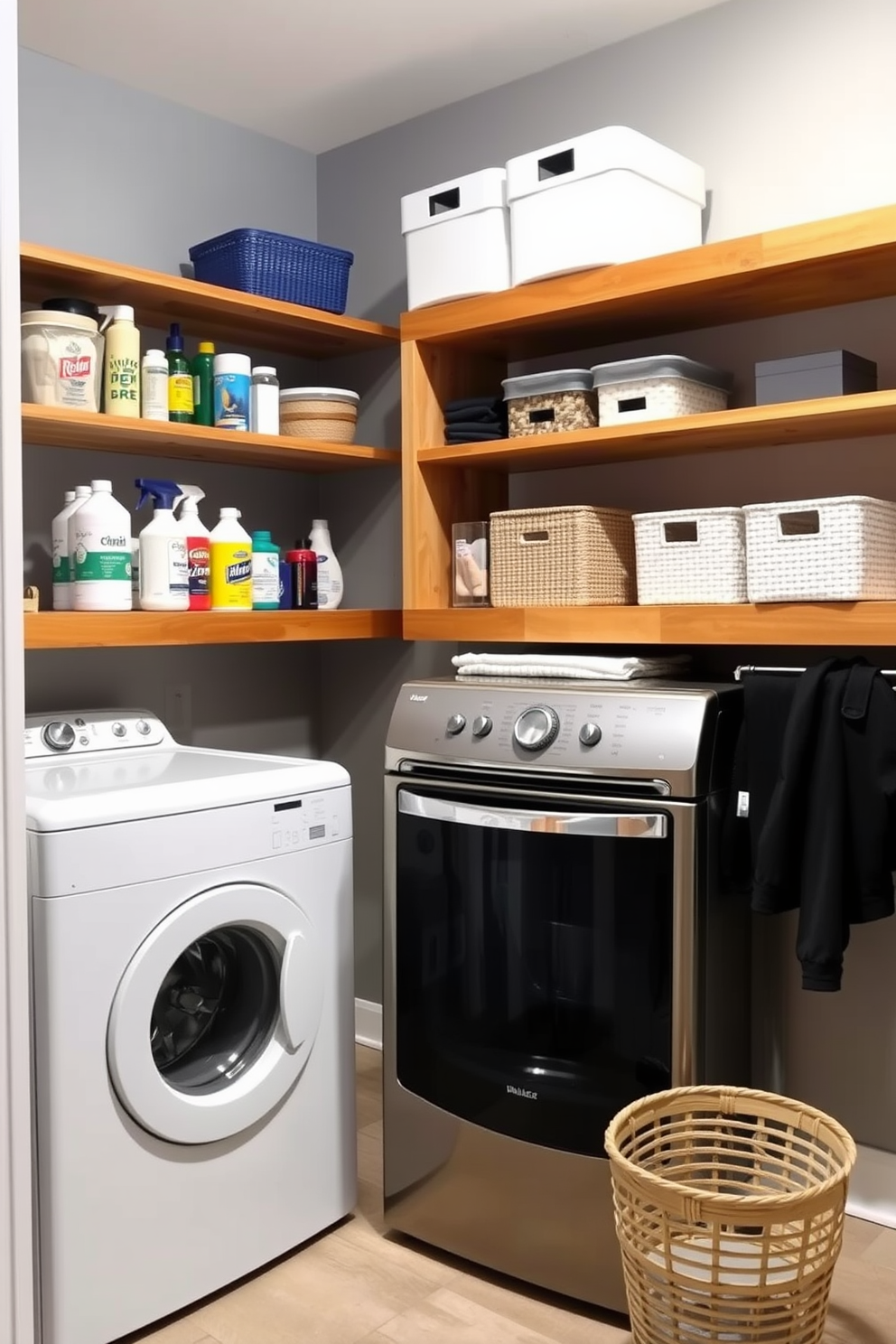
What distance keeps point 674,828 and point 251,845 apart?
2.42 feet

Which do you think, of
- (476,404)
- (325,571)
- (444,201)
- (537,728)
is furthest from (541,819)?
(444,201)

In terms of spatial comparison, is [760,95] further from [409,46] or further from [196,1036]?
[196,1036]

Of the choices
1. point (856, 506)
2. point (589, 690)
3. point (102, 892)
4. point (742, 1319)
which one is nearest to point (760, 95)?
point (856, 506)

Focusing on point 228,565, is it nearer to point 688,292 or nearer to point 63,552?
point 63,552

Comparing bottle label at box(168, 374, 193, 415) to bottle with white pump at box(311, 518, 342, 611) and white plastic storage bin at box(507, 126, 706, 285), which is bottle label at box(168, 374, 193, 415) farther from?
white plastic storage bin at box(507, 126, 706, 285)

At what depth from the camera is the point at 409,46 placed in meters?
2.70

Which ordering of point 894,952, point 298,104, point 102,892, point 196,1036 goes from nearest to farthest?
1. point 102,892
2. point 196,1036
3. point 894,952
4. point 298,104

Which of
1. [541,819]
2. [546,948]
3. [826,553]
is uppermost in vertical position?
[826,553]

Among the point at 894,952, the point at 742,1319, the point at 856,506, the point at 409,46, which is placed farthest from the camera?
the point at 409,46

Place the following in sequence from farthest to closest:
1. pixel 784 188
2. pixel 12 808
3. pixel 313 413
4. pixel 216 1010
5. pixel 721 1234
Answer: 1. pixel 313 413
2. pixel 784 188
3. pixel 216 1010
4. pixel 12 808
5. pixel 721 1234

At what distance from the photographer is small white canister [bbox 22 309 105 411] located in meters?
2.37

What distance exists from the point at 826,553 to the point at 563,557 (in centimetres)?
57

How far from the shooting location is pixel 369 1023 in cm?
334

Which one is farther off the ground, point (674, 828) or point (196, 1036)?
point (674, 828)
